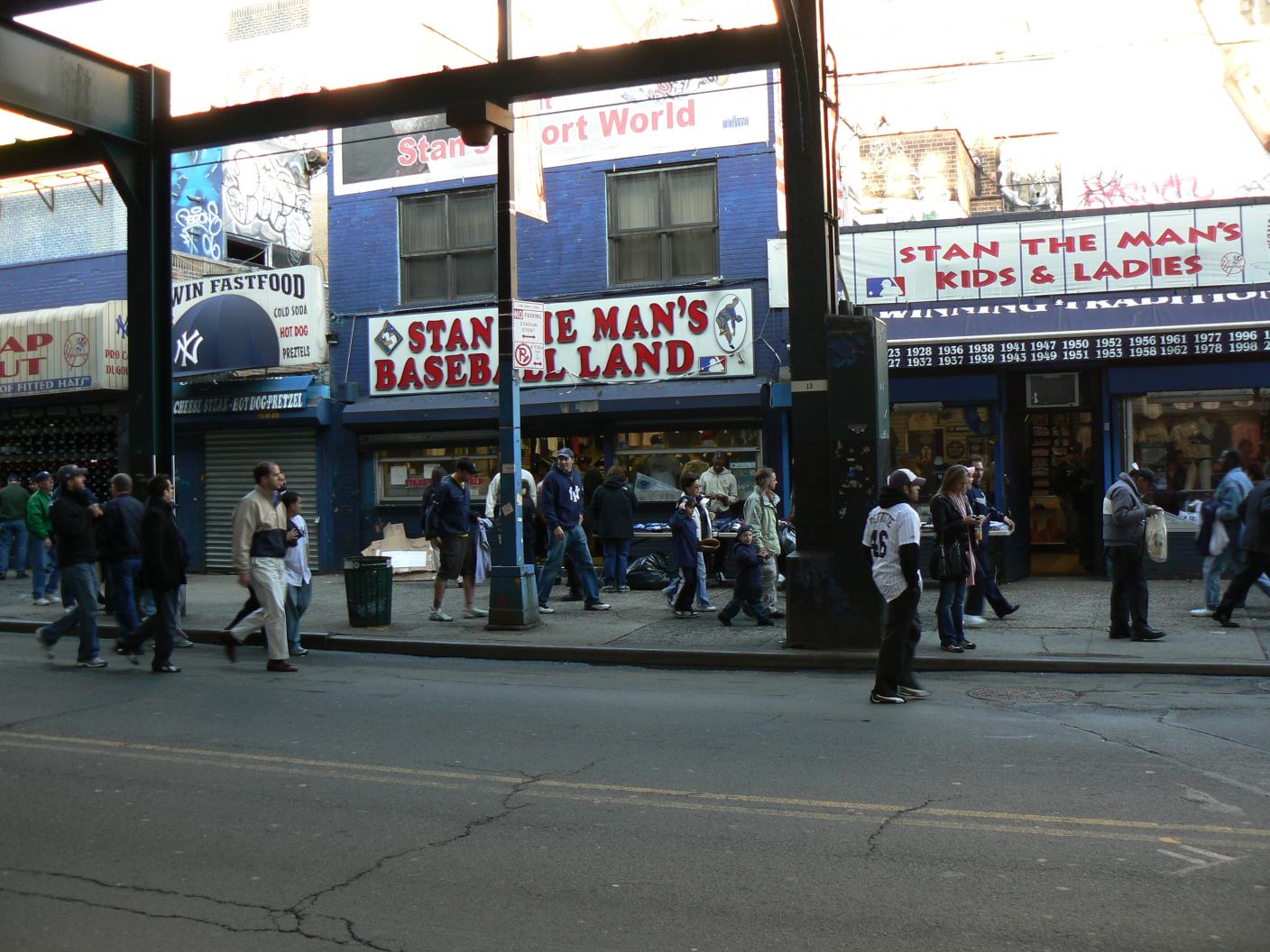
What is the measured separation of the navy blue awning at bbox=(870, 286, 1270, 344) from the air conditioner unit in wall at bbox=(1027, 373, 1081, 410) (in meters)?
1.27

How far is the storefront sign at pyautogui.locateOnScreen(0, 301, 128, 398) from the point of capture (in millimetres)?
20266

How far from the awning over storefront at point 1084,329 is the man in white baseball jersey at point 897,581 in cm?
697

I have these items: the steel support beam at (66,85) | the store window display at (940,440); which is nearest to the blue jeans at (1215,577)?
the store window display at (940,440)

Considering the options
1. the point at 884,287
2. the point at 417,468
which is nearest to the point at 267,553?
the point at 417,468

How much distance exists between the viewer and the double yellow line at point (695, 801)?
17.7ft

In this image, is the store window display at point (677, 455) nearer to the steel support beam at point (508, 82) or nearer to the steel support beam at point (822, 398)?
the steel support beam at point (822, 398)

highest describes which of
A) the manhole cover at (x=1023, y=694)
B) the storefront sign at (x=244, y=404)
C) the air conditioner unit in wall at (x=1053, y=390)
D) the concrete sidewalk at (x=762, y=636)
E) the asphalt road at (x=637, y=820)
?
the storefront sign at (x=244, y=404)

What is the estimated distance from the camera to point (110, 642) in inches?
523

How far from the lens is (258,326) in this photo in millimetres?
19609

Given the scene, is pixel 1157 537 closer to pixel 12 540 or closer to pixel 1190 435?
pixel 1190 435

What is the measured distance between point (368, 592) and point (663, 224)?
25.9 ft

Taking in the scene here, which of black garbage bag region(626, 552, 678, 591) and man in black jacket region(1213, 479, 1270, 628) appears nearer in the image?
man in black jacket region(1213, 479, 1270, 628)

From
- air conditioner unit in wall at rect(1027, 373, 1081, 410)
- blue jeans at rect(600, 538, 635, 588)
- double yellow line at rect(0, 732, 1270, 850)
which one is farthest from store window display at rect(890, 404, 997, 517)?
double yellow line at rect(0, 732, 1270, 850)

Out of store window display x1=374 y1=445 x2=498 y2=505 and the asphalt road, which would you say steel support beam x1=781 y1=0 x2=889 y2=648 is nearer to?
the asphalt road
